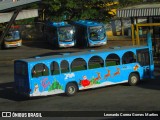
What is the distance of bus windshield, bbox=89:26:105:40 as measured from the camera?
5043 centimetres

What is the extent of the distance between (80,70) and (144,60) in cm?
400

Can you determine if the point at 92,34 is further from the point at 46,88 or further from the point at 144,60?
the point at 46,88

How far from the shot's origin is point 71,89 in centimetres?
2402

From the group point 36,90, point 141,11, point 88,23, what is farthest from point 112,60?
point 88,23

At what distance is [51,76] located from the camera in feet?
76.6

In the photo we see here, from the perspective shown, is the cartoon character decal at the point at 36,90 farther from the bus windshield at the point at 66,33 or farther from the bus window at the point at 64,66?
the bus windshield at the point at 66,33

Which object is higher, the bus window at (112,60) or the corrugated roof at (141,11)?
the corrugated roof at (141,11)

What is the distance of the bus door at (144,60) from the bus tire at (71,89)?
13.5 feet

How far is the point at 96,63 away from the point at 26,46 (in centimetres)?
2965

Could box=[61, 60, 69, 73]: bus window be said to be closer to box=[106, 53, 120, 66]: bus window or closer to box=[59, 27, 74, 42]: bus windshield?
box=[106, 53, 120, 66]: bus window

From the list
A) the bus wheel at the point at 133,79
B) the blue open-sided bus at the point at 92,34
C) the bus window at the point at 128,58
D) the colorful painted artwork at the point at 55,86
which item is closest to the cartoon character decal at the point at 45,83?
the colorful painted artwork at the point at 55,86

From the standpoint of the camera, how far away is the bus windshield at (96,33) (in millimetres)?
50431

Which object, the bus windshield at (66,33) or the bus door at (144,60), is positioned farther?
the bus windshield at (66,33)

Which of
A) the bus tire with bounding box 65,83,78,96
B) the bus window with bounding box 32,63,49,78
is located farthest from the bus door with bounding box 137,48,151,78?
the bus window with bounding box 32,63,49,78
